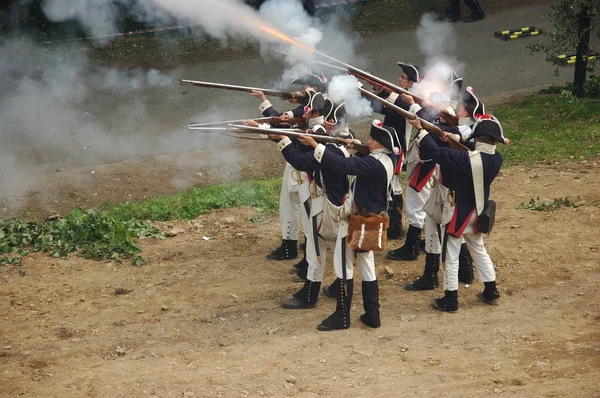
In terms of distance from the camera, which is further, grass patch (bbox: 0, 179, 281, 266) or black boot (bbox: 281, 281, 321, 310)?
grass patch (bbox: 0, 179, 281, 266)

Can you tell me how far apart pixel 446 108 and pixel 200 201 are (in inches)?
170

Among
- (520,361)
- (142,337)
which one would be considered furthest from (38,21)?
(520,361)

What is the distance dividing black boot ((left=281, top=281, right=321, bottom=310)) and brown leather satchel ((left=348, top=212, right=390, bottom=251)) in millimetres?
979

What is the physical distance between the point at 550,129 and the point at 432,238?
6.45 m

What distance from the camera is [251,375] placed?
785 cm

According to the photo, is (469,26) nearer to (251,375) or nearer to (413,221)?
(413,221)

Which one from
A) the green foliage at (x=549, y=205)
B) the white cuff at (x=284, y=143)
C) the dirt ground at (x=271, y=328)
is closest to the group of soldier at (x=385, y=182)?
the white cuff at (x=284, y=143)

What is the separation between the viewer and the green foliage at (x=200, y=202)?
40.0 feet

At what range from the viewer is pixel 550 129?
15273mm

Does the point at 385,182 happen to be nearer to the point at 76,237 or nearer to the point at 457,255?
the point at 457,255

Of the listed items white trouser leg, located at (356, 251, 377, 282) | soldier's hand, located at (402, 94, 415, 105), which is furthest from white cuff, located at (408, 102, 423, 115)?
white trouser leg, located at (356, 251, 377, 282)

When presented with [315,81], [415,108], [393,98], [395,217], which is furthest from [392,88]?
[395,217]

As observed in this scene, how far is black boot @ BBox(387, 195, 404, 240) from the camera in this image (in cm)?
1115

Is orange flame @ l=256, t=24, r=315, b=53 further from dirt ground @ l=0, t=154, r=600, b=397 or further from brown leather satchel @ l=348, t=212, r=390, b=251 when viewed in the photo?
brown leather satchel @ l=348, t=212, r=390, b=251
